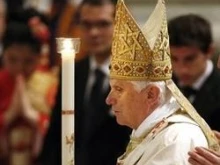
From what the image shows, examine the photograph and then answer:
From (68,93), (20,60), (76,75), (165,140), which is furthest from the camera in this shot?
(20,60)

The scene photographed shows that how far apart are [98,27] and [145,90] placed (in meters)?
2.09

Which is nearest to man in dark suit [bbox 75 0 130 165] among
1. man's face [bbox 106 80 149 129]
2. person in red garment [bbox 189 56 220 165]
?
man's face [bbox 106 80 149 129]

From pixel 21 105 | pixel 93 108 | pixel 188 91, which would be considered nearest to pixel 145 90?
pixel 188 91

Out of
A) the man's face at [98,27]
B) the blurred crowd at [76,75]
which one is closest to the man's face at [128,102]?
the blurred crowd at [76,75]

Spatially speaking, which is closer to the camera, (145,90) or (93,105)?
(145,90)

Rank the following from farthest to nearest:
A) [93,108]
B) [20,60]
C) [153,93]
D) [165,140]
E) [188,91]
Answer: [20,60] → [93,108] → [188,91] → [153,93] → [165,140]

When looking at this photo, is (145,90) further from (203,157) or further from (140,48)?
(203,157)

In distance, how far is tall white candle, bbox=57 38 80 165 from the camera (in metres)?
3.63

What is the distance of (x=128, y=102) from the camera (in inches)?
153

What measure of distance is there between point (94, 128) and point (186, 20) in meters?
0.73

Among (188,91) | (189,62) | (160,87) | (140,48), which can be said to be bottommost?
(188,91)

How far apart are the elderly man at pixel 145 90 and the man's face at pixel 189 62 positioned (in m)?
1.53

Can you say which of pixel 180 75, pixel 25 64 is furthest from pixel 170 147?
pixel 25 64

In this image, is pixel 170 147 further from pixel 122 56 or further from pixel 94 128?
pixel 94 128
